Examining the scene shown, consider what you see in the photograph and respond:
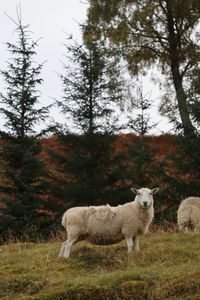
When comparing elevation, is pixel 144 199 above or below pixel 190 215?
above

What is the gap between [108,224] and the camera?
9.48m

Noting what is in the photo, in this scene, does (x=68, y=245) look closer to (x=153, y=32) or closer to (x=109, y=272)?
(x=109, y=272)

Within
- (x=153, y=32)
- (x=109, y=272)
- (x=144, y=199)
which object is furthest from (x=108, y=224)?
(x=153, y=32)

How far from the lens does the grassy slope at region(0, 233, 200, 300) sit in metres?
6.89

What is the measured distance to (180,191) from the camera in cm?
1706

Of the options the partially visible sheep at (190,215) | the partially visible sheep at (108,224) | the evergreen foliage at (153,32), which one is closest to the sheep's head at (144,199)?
the partially visible sheep at (108,224)

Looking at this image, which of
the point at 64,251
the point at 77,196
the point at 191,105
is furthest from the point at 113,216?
the point at 191,105

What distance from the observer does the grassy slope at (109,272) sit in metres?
6.89

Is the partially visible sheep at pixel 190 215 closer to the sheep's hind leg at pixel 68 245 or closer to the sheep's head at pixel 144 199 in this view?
the sheep's head at pixel 144 199

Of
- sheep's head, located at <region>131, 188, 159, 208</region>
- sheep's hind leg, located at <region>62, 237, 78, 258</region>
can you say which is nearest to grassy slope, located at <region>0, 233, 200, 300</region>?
sheep's hind leg, located at <region>62, 237, 78, 258</region>

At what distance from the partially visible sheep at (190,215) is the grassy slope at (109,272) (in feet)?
4.81

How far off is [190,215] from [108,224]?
3.67m

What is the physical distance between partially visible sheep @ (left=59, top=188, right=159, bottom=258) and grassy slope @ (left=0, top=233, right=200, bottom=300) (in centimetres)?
31

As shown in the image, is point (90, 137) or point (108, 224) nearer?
point (108, 224)
